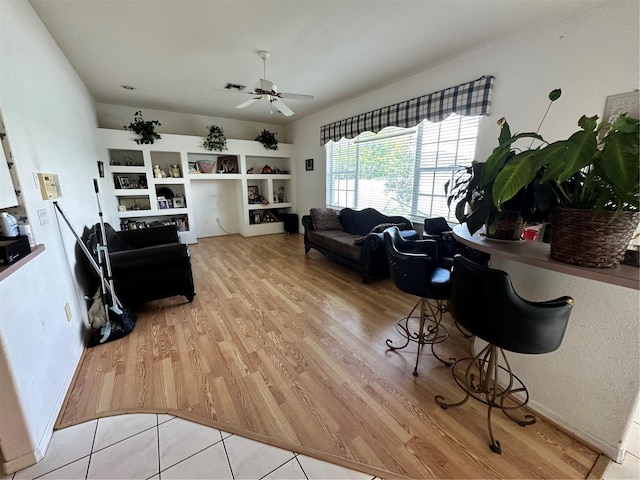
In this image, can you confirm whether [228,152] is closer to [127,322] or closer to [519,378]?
[127,322]

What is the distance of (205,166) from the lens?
17.8ft

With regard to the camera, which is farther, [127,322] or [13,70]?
[127,322]

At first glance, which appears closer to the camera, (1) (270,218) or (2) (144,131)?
(2) (144,131)

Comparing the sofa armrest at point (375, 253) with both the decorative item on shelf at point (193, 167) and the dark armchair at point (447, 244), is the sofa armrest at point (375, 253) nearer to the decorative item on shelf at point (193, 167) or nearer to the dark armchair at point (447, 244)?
the dark armchair at point (447, 244)

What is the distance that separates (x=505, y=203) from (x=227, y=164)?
18.2 feet

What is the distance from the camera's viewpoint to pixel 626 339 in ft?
3.95

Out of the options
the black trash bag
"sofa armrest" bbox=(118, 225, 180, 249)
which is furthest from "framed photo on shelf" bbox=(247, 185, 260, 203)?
the black trash bag

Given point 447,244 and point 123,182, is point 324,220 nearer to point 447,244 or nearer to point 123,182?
point 447,244

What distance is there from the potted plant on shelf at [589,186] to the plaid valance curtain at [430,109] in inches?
83.1

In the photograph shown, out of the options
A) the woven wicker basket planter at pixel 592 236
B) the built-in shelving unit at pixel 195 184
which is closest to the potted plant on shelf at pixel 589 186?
the woven wicker basket planter at pixel 592 236

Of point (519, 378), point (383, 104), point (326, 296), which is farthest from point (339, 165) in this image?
point (519, 378)

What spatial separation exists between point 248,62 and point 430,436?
3775 millimetres

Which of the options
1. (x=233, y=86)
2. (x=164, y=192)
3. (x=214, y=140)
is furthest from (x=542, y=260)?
(x=164, y=192)

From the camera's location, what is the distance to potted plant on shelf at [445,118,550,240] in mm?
1154
